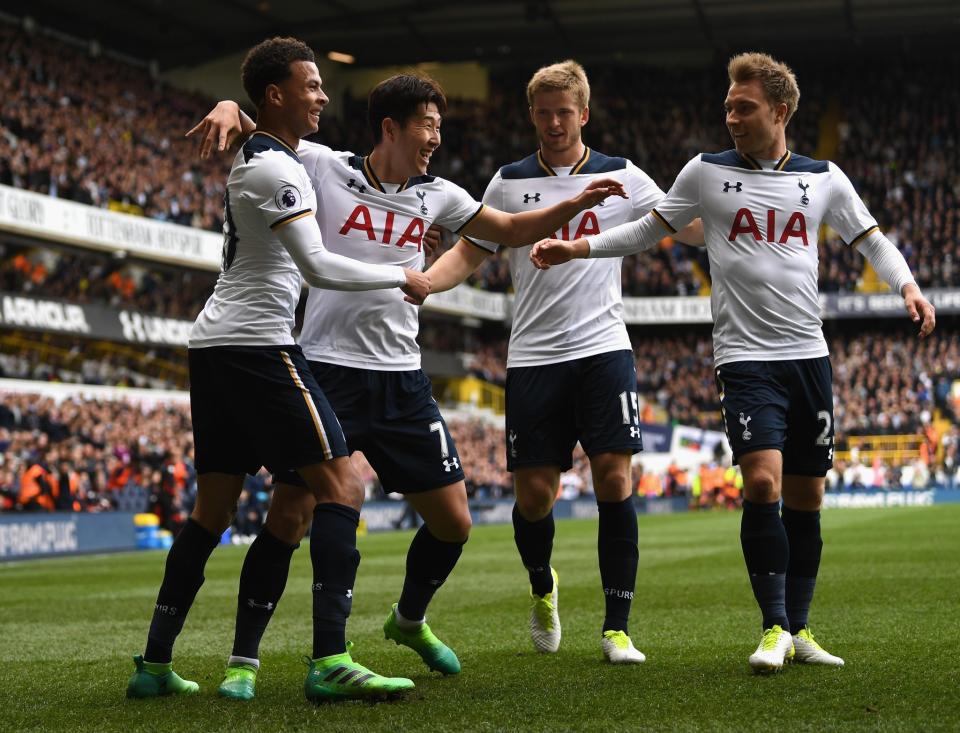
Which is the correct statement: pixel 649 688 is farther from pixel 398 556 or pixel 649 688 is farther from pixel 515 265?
pixel 398 556

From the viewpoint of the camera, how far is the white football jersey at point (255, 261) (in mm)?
4570

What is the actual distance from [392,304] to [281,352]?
0.70 meters

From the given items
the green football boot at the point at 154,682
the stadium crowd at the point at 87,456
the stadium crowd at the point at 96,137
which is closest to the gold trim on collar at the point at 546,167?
the green football boot at the point at 154,682

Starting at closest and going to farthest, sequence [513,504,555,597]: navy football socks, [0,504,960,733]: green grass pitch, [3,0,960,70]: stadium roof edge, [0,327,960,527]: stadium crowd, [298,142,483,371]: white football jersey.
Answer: [0,504,960,733]: green grass pitch, [298,142,483,371]: white football jersey, [513,504,555,597]: navy football socks, [0,327,960,527]: stadium crowd, [3,0,960,70]: stadium roof edge

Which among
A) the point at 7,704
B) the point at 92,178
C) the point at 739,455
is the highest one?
the point at 92,178

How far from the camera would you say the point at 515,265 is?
20.8 ft

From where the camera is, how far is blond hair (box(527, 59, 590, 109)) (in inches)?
240

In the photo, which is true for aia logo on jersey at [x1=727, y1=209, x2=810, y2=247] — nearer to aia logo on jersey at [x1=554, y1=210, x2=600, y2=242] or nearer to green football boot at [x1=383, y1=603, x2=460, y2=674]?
aia logo on jersey at [x1=554, y1=210, x2=600, y2=242]

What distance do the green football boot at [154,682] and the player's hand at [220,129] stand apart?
6.31 ft

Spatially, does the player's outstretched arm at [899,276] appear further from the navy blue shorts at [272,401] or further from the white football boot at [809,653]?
the navy blue shorts at [272,401]

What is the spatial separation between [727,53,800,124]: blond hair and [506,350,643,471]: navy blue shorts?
4.42ft

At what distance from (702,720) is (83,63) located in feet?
107

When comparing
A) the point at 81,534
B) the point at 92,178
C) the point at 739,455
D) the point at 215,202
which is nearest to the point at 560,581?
the point at 739,455

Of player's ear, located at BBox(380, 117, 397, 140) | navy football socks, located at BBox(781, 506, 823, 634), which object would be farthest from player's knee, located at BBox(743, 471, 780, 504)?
player's ear, located at BBox(380, 117, 397, 140)
